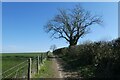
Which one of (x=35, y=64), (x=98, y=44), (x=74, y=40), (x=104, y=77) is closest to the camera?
(x=104, y=77)

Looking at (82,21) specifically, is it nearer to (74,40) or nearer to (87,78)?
(74,40)

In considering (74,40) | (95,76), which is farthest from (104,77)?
(74,40)

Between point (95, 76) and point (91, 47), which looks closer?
point (95, 76)

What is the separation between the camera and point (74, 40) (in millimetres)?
58219

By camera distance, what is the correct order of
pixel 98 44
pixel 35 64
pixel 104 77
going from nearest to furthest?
pixel 104 77 < pixel 35 64 < pixel 98 44

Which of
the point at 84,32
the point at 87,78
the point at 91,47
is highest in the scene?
the point at 84,32

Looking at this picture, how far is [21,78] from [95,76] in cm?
400

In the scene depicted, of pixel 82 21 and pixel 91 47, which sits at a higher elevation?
pixel 82 21

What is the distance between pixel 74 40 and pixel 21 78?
45041 mm

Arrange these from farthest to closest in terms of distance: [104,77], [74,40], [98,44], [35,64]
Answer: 1. [74,40]
2. [98,44]
3. [35,64]
4. [104,77]

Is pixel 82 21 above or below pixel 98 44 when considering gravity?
above

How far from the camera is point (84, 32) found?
5984 cm

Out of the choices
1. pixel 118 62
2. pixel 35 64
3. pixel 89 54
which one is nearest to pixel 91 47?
pixel 89 54

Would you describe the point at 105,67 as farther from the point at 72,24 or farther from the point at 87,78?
the point at 72,24
